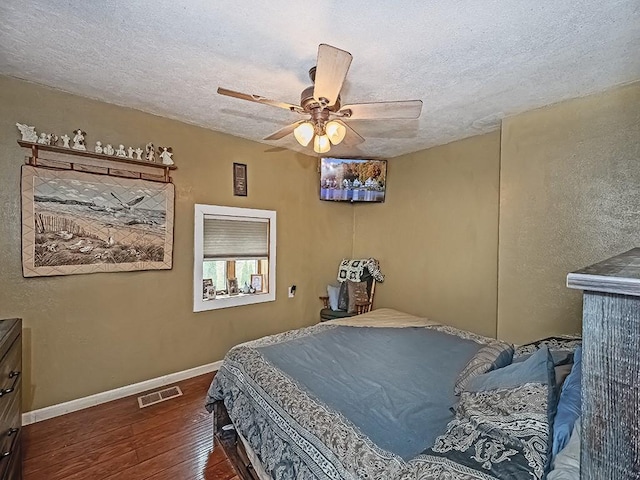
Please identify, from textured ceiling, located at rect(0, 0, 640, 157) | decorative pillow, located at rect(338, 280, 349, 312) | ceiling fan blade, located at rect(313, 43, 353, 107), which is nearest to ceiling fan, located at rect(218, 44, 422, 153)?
ceiling fan blade, located at rect(313, 43, 353, 107)

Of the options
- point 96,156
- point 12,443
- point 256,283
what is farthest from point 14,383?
point 256,283

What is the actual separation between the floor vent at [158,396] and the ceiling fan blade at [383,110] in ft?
9.29

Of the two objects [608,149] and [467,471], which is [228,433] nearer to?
[467,471]

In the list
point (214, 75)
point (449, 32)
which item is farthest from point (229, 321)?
point (449, 32)

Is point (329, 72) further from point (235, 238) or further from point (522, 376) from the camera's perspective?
point (235, 238)

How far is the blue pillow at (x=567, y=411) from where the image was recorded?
89 cm

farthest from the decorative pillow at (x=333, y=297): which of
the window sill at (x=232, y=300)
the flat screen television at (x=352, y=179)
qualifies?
the flat screen television at (x=352, y=179)

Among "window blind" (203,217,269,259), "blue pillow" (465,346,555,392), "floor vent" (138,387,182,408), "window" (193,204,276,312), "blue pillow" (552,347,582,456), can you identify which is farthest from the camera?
"window blind" (203,217,269,259)

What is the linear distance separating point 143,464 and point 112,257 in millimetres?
1634

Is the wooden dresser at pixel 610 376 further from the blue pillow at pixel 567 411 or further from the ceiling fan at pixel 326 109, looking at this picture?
the ceiling fan at pixel 326 109

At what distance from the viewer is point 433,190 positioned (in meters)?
3.71

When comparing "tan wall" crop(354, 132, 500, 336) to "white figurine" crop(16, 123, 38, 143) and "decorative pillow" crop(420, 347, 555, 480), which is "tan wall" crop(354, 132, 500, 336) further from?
"white figurine" crop(16, 123, 38, 143)

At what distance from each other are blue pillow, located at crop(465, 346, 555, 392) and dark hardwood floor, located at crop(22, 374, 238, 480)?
5.26 ft

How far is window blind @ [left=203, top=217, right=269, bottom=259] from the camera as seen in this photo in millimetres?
3283
